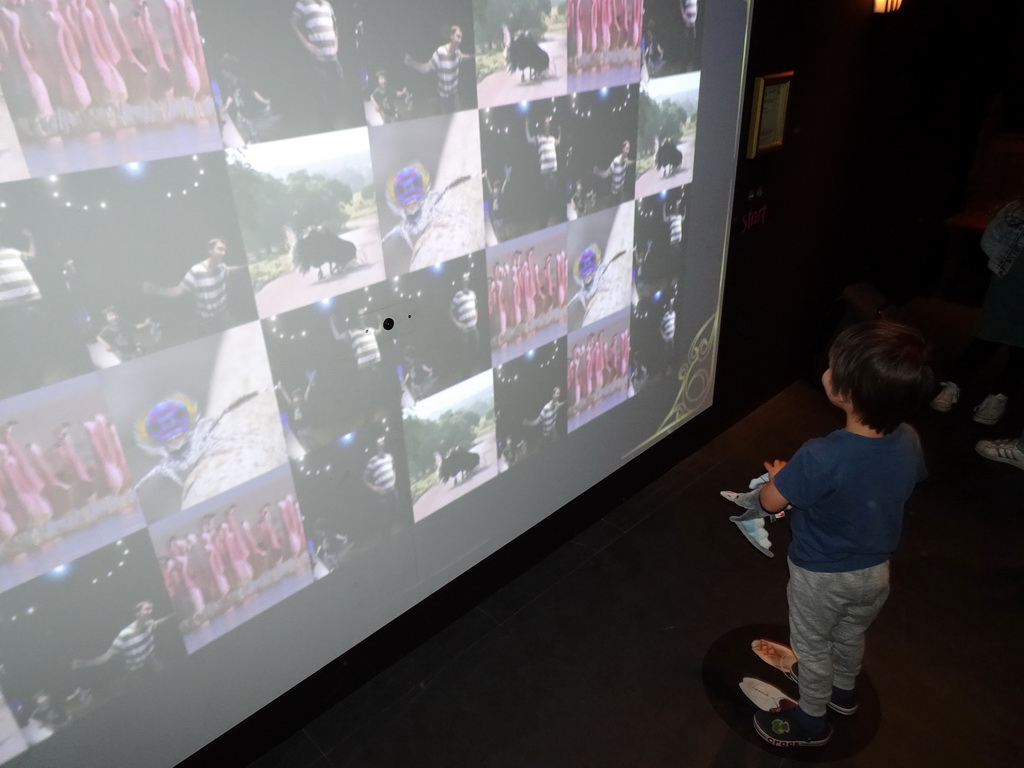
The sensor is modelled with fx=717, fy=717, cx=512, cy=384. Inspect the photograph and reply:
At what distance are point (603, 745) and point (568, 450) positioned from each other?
1.01 metres

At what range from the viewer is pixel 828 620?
1899mm

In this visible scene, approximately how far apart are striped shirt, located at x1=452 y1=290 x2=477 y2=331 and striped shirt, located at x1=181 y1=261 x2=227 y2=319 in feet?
2.20

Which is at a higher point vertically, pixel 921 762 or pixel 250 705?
pixel 250 705

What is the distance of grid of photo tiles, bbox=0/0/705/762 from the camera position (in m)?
1.34

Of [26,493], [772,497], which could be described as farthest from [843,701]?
[26,493]

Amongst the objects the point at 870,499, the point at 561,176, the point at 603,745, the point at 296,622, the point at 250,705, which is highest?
the point at 561,176

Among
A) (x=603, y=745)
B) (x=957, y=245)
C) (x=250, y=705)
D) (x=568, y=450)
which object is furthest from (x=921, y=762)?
(x=957, y=245)

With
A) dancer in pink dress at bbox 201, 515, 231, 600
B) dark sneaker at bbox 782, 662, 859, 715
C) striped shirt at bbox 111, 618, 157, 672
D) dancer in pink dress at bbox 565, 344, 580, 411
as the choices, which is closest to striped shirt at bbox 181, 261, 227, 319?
dancer in pink dress at bbox 201, 515, 231, 600

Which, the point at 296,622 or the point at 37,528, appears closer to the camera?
the point at 37,528

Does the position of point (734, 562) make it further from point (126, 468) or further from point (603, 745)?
point (126, 468)

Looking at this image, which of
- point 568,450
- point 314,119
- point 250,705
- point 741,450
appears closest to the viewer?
point 314,119

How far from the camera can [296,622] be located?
202cm

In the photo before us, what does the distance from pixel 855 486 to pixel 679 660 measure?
1.04m

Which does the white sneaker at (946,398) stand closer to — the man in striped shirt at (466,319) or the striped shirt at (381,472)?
the man in striped shirt at (466,319)
